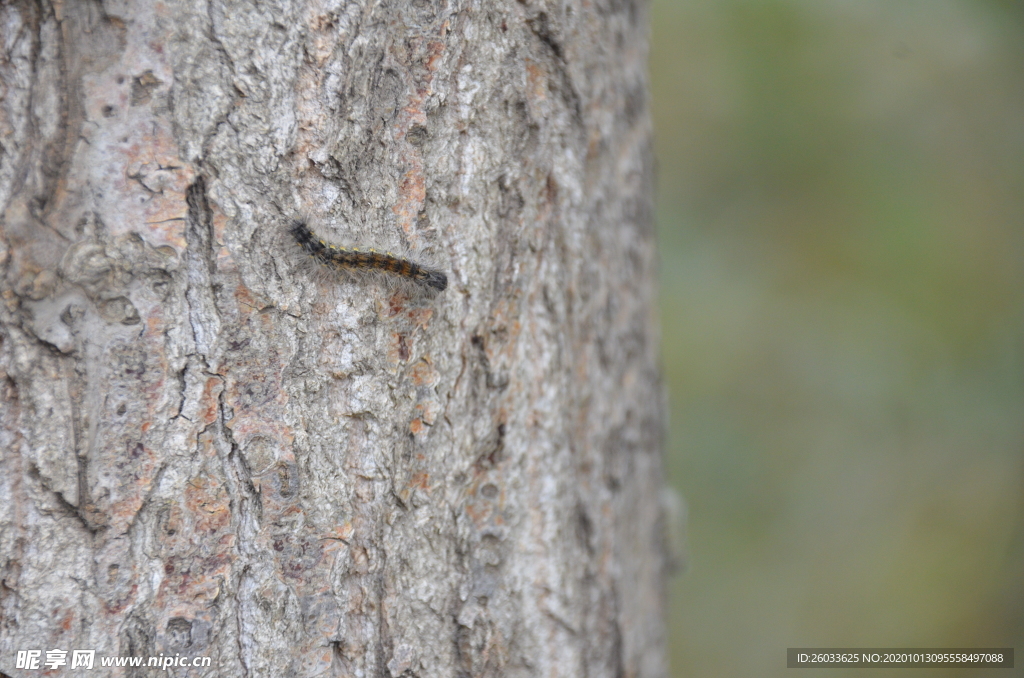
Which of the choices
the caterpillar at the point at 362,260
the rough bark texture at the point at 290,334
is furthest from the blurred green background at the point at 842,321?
the caterpillar at the point at 362,260

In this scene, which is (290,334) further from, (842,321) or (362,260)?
(842,321)

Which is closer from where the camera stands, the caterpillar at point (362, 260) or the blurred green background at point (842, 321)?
the caterpillar at point (362, 260)

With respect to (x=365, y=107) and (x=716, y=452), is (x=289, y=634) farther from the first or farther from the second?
(x=716, y=452)

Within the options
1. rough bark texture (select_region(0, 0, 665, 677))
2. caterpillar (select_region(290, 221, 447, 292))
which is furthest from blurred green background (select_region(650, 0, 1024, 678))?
caterpillar (select_region(290, 221, 447, 292))

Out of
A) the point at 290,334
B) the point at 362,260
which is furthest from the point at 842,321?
the point at 290,334

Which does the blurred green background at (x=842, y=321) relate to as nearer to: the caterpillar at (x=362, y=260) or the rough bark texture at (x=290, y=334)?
the rough bark texture at (x=290, y=334)
